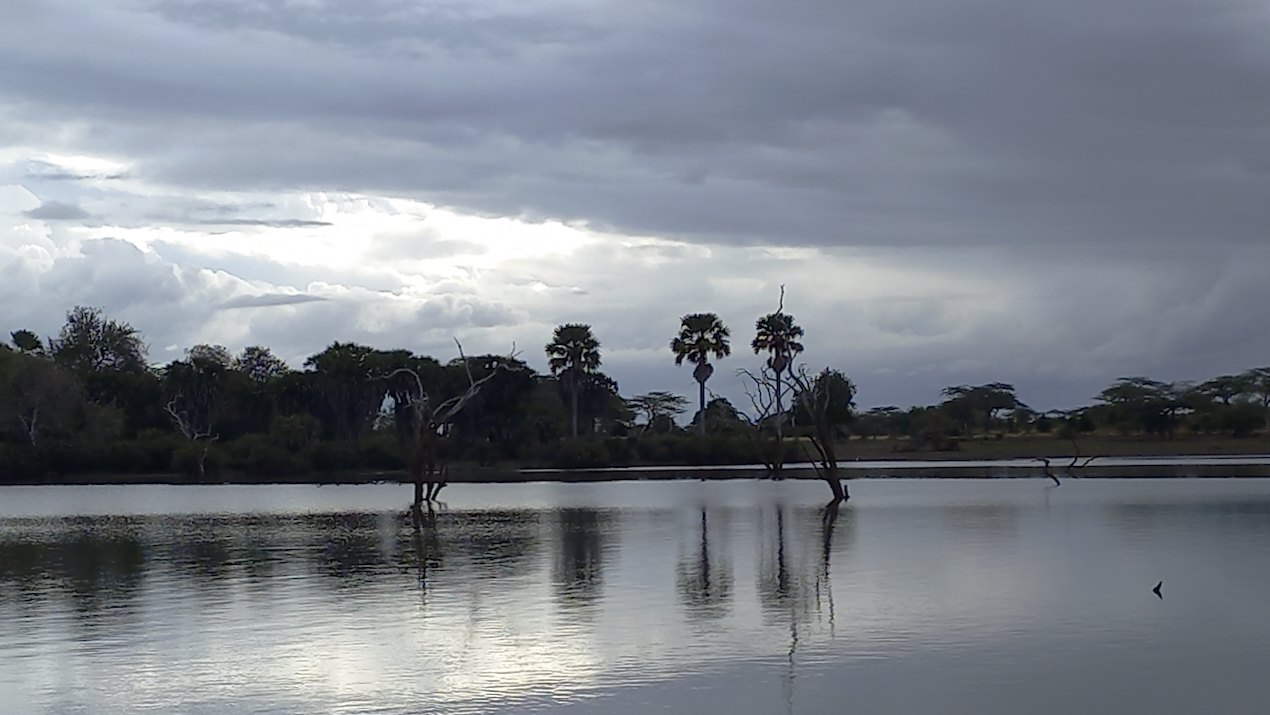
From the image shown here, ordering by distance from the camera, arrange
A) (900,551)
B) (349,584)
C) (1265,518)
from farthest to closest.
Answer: (1265,518) < (900,551) < (349,584)

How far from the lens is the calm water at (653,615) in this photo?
47.6 feet

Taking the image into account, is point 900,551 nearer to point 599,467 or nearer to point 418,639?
point 418,639

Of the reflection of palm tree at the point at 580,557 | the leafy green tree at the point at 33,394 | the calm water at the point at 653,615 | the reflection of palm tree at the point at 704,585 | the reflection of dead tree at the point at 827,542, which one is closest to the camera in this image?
the calm water at the point at 653,615

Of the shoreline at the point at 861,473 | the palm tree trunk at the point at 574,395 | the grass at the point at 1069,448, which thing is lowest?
the shoreline at the point at 861,473

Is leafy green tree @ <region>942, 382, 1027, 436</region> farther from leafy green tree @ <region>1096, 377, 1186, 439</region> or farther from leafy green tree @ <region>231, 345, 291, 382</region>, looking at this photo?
leafy green tree @ <region>231, 345, 291, 382</region>

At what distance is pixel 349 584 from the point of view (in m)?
24.5

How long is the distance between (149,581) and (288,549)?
20.9ft

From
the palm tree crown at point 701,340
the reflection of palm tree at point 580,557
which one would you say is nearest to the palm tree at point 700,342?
the palm tree crown at point 701,340

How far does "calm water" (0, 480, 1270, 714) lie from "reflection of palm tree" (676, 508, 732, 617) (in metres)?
0.11

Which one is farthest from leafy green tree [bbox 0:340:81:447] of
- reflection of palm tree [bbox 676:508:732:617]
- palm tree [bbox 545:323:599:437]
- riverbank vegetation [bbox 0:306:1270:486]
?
reflection of palm tree [bbox 676:508:732:617]

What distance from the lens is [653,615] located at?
19.9m

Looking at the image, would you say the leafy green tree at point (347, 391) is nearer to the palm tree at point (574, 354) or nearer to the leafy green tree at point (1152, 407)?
the palm tree at point (574, 354)

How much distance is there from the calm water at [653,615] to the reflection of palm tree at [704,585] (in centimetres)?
11

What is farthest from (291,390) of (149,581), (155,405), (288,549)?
(149,581)
